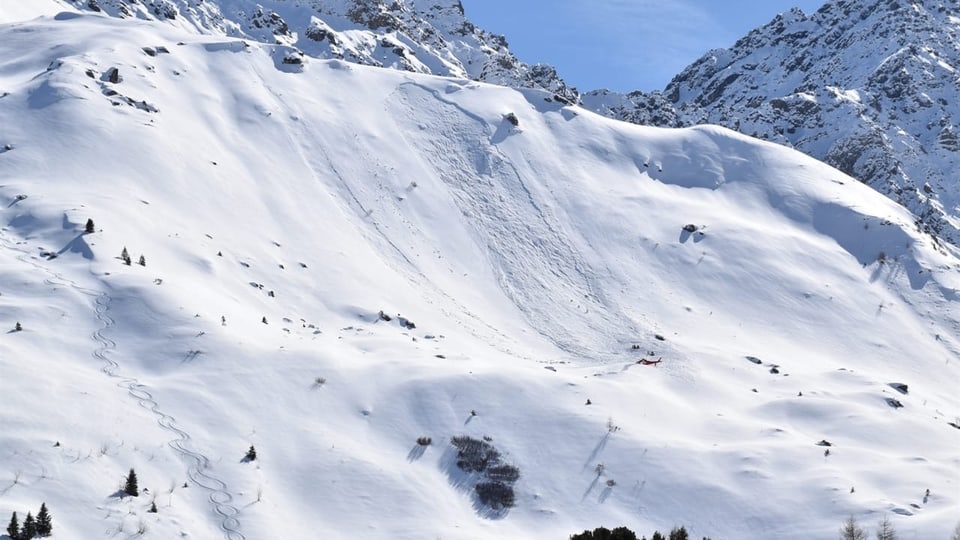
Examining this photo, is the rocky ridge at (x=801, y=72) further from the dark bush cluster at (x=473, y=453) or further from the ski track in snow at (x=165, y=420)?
the dark bush cluster at (x=473, y=453)

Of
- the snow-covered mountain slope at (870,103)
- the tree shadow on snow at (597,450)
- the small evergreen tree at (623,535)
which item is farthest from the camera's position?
the snow-covered mountain slope at (870,103)

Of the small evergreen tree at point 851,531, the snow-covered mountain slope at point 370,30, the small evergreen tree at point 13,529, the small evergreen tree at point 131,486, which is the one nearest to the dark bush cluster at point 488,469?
the small evergreen tree at point 851,531

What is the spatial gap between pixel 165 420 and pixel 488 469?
10.2 meters

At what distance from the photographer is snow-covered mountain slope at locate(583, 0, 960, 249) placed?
455 feet

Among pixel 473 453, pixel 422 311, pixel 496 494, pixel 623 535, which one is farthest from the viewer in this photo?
pixel 422 311

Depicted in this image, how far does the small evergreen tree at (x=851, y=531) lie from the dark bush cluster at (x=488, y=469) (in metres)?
9.79

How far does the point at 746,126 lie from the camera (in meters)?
152

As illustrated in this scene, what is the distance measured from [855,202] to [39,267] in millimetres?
59911

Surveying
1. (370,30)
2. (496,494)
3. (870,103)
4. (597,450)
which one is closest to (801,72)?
(870,103)

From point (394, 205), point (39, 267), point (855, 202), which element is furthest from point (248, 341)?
point (855, 202)

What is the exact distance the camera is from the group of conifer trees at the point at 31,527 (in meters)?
17.5

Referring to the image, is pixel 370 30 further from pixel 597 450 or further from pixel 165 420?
pixel 165 420

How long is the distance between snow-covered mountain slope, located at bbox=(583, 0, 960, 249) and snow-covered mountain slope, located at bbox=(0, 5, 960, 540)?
69138mm

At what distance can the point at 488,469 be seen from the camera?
29.1m
